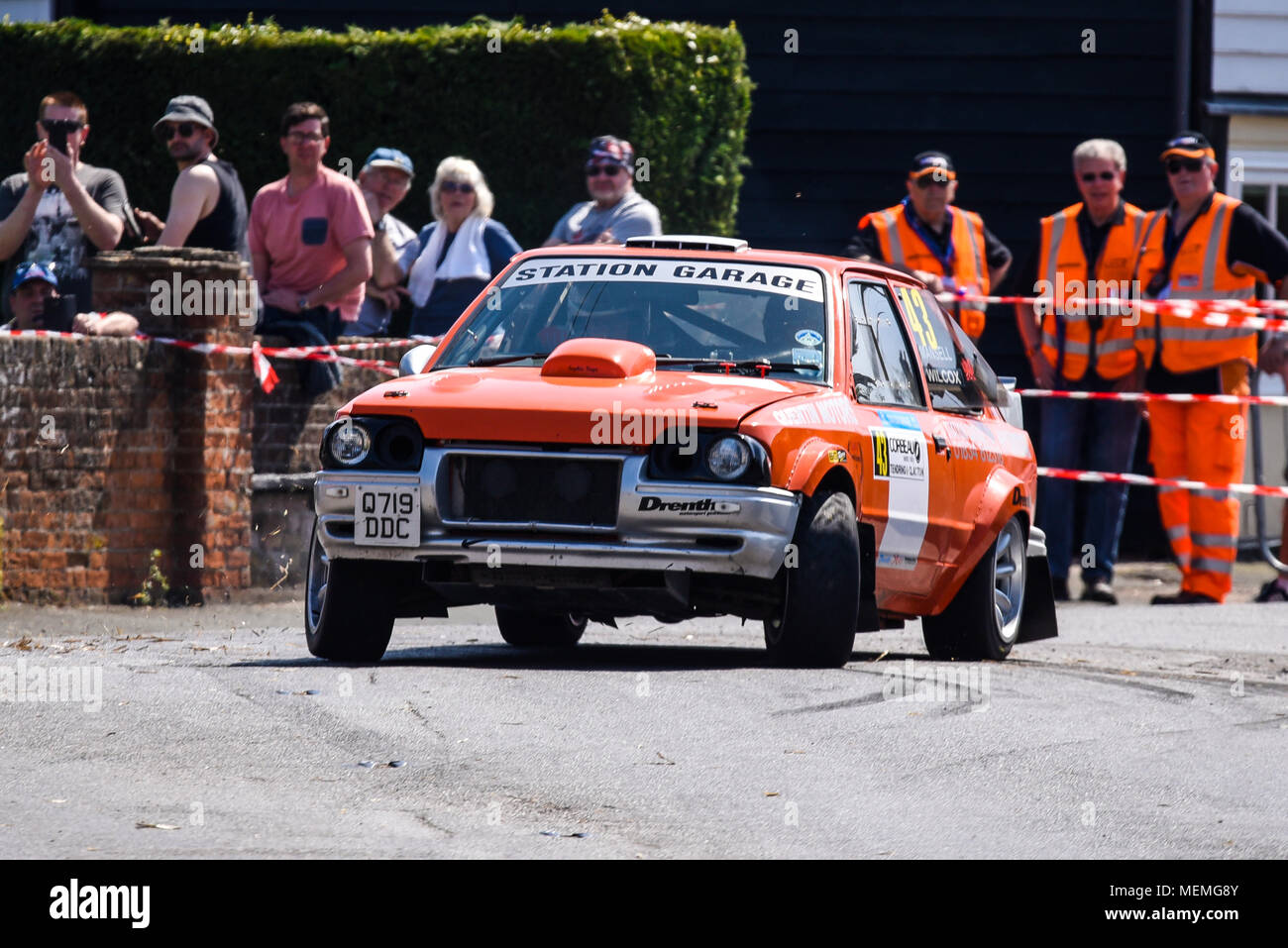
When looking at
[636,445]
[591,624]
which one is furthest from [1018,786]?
[591,624]

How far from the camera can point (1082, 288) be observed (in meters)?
14.1

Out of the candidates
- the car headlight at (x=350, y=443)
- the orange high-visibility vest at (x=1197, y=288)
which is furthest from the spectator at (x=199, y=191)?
the orange high-visibility vest at (x=1197, y=288)

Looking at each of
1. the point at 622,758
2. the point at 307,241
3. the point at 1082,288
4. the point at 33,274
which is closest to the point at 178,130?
the point at 307,241

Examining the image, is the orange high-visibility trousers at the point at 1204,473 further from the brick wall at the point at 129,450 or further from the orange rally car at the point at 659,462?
the brick wall at the point at 129,450

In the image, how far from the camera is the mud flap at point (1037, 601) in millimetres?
10492

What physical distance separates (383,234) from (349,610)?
584 cm

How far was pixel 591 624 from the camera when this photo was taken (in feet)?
38.5

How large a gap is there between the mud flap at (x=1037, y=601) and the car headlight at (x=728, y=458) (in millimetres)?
2987

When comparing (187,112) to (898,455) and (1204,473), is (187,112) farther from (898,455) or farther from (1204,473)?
(1204,473)

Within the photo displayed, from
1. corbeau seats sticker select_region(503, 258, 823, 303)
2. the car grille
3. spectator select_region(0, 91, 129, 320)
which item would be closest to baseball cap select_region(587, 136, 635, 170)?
spectator select_region(0, 91, 129, 320)

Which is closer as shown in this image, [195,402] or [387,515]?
[387,515]

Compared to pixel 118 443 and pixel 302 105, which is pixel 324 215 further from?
pixel 118 443

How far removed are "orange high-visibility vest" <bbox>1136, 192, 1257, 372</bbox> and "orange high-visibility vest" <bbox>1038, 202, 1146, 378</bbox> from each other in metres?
0.10
